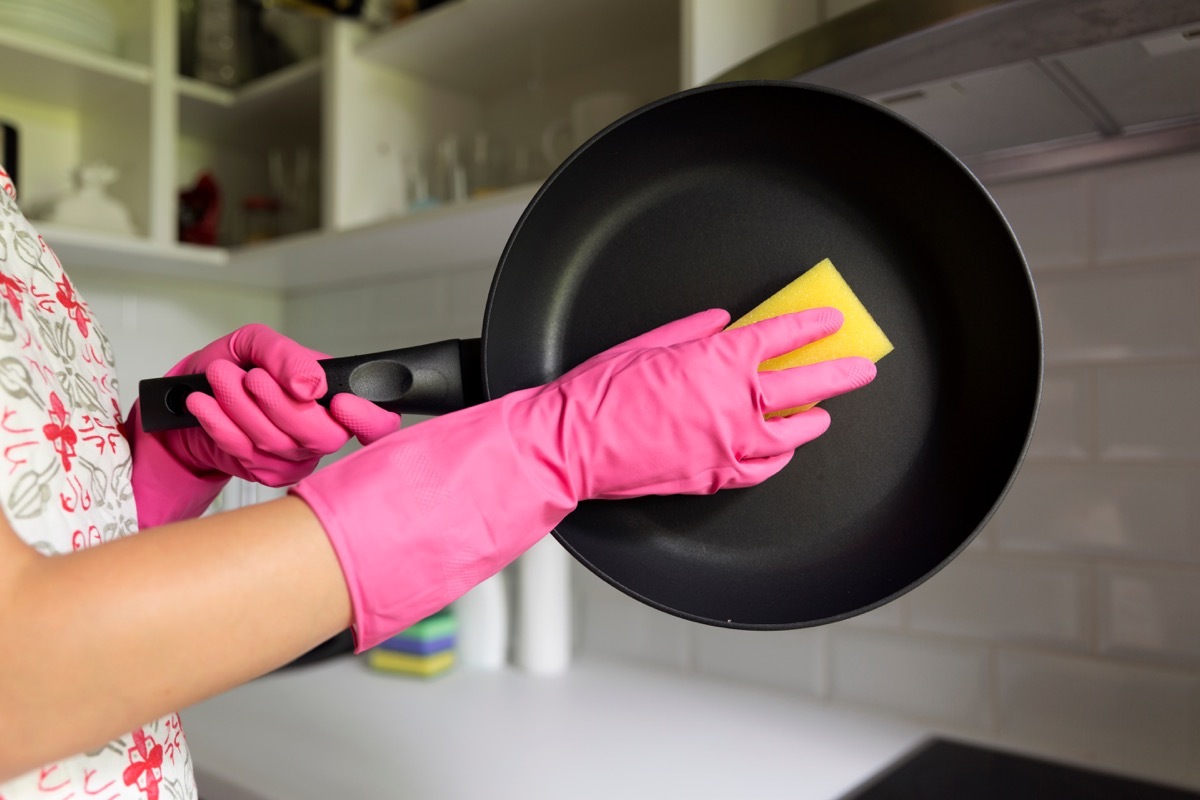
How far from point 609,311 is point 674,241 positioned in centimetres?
7

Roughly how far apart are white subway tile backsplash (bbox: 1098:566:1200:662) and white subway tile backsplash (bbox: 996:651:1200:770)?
0.02 meters

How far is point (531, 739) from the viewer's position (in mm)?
1049

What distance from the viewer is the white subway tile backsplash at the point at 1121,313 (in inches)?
36.3

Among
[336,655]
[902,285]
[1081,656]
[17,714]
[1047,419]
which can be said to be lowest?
[336,655]

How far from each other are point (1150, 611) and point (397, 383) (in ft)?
2.61

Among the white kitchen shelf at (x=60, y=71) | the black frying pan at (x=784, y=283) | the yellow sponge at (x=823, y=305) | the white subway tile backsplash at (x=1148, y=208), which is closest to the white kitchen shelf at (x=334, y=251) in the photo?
the white kitchen shelf at (x=60, y=71)

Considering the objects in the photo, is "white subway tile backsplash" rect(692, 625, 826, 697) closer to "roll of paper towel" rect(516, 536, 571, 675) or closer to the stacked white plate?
"roll of paper towel" rect(516, 536, 571, 675)

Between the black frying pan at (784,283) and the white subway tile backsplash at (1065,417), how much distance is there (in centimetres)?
39

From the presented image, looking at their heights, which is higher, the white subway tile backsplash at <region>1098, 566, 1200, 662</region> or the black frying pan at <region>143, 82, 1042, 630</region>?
the black frying pan at <region>143, 82, 1042, 630</region>

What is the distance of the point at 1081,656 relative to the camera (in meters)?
0.98

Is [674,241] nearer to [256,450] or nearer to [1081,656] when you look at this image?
[256,450]

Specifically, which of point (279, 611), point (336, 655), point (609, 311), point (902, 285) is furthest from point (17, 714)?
point (336, 655)

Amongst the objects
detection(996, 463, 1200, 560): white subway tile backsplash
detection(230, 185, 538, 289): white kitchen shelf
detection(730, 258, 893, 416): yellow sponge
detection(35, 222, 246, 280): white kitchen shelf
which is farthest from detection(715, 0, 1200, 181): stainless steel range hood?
detection(35, 222, 246, 280): white kitchen shelf

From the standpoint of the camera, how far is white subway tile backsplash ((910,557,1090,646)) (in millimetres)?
986
